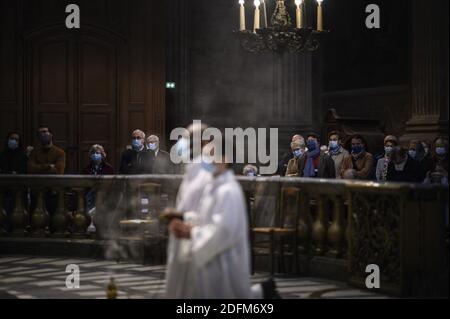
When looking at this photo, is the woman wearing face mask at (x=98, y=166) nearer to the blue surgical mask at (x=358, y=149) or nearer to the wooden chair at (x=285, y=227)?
the wooden chair at (x=285, y=227)

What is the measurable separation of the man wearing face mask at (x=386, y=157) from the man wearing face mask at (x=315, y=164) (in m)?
0.72

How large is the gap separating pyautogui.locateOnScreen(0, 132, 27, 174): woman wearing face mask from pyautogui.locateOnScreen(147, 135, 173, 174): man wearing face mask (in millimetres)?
1802

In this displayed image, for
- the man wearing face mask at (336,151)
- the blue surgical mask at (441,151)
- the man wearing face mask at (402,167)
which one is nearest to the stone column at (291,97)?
the man wearing face mask at (336,151)

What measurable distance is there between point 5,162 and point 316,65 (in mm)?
10225

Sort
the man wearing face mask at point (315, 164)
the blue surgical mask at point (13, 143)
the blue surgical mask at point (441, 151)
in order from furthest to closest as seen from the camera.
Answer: the blue surgical mask at point (13, 143) < the blue surgical mask at point (441, 151) < the man wearing face mask at point (315, 164)

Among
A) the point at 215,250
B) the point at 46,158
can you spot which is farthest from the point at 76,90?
the point at 215,250

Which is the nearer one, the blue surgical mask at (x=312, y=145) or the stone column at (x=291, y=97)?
the blue surgical mask at (x=312, y=145)

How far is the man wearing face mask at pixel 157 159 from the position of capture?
38.8 feet

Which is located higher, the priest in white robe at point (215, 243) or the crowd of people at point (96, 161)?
the crowd of people at point (96, 161)

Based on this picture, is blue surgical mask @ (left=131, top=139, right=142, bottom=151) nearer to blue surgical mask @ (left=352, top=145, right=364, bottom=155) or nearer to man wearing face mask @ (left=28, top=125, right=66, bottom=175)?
man wearing face mask @ (left=28, top=125, right=66, bottom=175)

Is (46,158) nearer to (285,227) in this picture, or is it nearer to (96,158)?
(96,158)

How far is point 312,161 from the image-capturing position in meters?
11.5

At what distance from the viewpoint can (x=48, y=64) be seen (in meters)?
17.0

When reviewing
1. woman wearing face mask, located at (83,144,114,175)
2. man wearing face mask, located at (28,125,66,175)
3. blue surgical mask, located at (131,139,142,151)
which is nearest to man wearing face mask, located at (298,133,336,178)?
blue surgical mask, located at (131,139,142,151)
